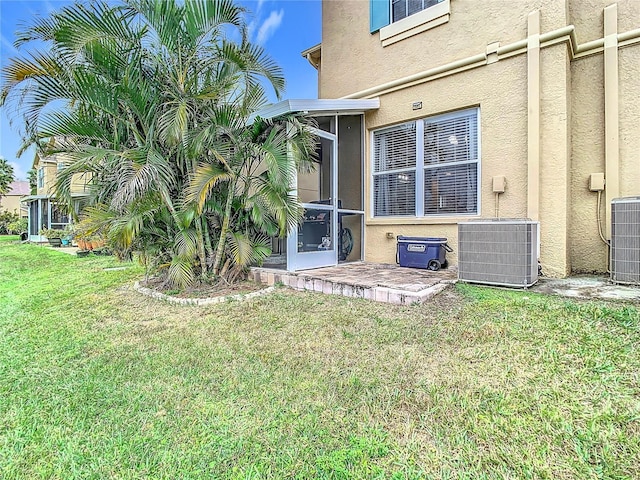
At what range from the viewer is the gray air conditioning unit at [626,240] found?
4.53 m

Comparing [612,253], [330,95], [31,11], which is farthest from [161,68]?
[612,253]

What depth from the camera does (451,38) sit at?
6707mm

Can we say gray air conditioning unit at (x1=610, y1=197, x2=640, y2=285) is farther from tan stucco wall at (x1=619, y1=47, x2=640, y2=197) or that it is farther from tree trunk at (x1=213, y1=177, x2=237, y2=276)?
tree trunk at (x1=213, y1=177, x2=237, y2=276)

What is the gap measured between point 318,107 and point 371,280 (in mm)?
3300

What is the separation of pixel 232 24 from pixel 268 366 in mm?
5503

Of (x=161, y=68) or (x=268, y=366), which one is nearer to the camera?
(x=268, y=366)

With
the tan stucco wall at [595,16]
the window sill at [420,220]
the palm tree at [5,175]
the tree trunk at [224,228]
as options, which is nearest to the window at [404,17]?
the tan stucco wall at [595,16]

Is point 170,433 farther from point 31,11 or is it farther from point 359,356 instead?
point 31,11

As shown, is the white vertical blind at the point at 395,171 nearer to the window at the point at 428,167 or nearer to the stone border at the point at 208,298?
the window at the point at 428,167

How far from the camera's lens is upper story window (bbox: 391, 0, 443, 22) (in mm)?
7099

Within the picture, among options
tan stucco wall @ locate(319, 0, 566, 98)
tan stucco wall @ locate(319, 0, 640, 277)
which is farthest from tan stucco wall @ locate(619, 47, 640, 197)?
tan stucco wall @ locate(319, 0, 566, 98)

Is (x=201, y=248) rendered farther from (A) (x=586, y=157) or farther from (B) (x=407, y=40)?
(A) (x=586, y=157)

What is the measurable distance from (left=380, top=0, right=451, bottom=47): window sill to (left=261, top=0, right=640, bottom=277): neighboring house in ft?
0.08

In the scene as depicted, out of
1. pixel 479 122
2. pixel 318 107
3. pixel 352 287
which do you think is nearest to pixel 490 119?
pixel 479 122
